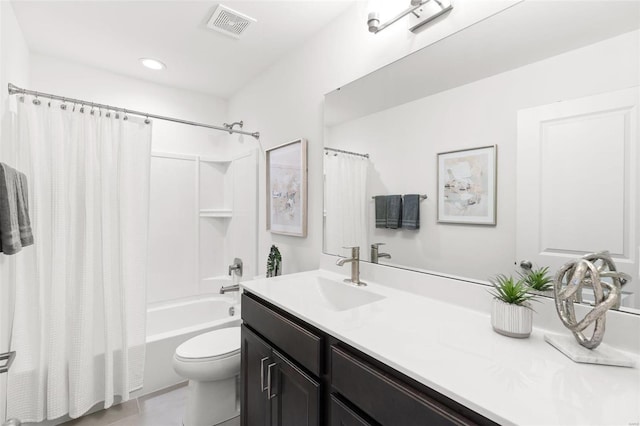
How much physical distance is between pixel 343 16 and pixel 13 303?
2.48 m

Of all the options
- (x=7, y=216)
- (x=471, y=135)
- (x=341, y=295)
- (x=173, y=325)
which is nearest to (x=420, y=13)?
(x=471, y=135)

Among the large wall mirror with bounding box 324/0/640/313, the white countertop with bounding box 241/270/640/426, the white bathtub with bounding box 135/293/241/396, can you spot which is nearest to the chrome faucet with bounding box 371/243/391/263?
the large wall mirror with bounding box 324/0/640/313

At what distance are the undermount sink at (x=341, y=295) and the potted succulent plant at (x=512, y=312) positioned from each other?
0.50m

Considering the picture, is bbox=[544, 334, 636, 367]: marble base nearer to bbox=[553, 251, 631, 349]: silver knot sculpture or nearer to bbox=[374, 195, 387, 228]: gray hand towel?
bbox=[553, 251, 631, 349]: silver knot sculpture

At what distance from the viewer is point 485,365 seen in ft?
2.34

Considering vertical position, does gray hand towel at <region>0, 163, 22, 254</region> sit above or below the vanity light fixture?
below

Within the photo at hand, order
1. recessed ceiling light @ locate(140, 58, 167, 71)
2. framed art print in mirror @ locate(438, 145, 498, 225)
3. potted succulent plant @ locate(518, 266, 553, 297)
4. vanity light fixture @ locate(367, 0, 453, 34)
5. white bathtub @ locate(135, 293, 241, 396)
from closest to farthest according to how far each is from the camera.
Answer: potted succulent plant @ locate(518, 266, 553, 297)
framed art print in mirror @ locate(438, 145, 498, 225)
vanity light fixture @ locate(367, 0, 453, 34)
white bathtub @ locate(135, 293, 241, 396)
recessed ceiling light @ locate(140, 58, 167, 71)

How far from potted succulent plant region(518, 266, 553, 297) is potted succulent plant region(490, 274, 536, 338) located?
0.05 meters

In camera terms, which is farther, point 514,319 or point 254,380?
point 254,380

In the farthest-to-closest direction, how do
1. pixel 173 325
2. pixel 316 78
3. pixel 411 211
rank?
1. pixel 173 325
2. pixel 316 78
3. pixel 411 211

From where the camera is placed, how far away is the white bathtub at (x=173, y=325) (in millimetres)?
2121

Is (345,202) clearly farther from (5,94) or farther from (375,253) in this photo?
(5,94)

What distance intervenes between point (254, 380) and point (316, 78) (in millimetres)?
1773

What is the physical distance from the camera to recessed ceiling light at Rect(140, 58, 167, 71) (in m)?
2.30
